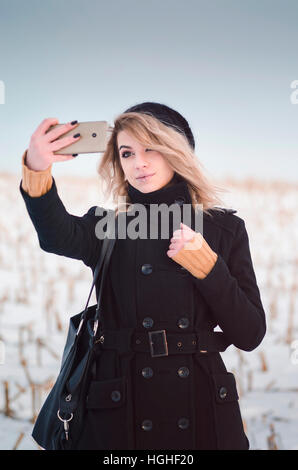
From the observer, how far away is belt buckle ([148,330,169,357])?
4.49 feet

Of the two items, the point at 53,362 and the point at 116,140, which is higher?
the point at 116,140

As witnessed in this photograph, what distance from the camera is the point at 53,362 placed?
3328 mm

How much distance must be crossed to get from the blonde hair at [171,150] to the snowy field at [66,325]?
0.29m

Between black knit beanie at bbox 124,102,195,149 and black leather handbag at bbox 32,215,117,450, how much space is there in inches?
17.0

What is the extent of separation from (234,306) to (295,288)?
3599 mm

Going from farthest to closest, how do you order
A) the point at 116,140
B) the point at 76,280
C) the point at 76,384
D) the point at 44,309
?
the point at 76,280, the point at 44,309, the point at 116,140, the point at 76,384

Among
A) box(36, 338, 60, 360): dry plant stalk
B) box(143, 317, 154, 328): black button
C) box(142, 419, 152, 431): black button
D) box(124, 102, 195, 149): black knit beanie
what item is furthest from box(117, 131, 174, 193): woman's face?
box(36, 338, 60, 360): dry plant stalk

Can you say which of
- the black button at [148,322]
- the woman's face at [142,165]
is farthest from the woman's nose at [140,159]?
the black button at [148,322]

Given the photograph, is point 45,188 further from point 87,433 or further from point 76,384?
point 87,433

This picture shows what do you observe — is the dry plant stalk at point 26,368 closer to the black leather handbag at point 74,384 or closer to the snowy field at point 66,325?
the snowy field at point 66,325

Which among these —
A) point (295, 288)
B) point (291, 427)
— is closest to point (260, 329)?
point (291, 427)

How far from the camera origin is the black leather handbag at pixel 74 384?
1354 millimetres

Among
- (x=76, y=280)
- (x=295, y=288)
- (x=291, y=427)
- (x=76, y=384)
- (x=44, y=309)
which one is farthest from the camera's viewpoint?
(x=76, y=280)

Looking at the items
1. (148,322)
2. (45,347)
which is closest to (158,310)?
(148,322)
